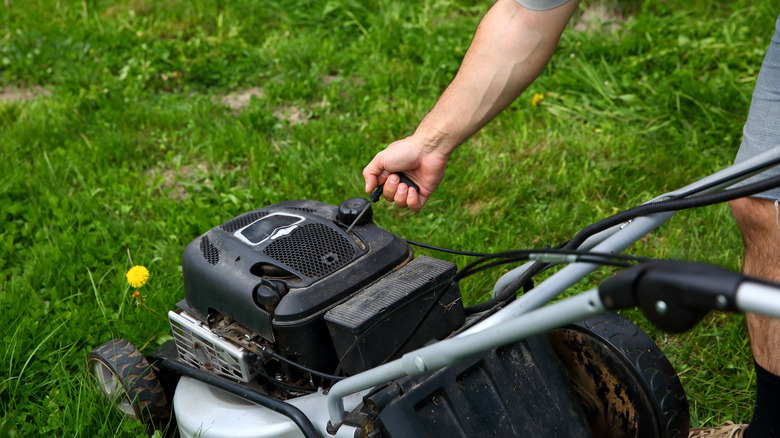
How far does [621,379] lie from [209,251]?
948 mm

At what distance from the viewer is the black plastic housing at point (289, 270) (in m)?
1.55

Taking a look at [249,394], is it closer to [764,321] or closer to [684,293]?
[684,293]

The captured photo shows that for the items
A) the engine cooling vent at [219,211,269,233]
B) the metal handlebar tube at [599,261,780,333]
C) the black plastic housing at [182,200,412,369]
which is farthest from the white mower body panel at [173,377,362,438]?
the metal handlebar tube at [599,261,780,333]

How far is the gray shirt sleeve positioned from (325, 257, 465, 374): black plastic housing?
56cm

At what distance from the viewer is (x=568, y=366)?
1.78 meters

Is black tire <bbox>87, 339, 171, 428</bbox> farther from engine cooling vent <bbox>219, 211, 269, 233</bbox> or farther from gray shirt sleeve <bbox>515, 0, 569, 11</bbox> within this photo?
gray shirt sleeve <bbox>515, 0, 569, 11</bbox>

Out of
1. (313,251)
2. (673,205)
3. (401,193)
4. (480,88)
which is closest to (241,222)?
(313,251)

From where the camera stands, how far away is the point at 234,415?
1.63 meters

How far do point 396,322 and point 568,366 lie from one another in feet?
1.63

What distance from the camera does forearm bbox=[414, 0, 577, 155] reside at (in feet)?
5.32

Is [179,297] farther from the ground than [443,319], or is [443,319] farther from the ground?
[443,319]

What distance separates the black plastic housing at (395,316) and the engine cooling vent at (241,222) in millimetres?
362

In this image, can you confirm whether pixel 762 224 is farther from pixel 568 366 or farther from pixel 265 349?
pixel 265 349

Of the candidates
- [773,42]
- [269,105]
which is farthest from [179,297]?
[773,42]
